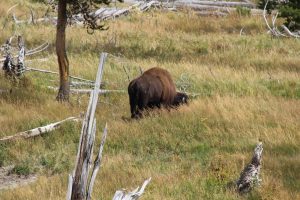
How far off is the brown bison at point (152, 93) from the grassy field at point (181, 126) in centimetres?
44

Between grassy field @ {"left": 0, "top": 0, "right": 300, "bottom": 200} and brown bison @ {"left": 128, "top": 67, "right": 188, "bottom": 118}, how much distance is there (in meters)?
0.44

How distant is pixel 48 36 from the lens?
24.3 m

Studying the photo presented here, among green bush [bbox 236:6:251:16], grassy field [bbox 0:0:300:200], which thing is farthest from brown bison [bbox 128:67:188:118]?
green bush [bbox 236:6:251:16]

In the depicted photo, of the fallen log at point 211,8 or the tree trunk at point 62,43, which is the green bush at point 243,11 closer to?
the fallen log at point 211,8

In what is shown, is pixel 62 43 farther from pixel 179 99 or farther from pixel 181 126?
pixel 181 126

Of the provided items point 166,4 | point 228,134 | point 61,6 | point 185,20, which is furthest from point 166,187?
point 166,4

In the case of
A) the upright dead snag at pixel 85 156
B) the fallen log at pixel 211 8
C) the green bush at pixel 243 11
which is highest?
the upright dead snag at pixel 85 156

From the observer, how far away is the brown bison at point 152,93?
40.6ft

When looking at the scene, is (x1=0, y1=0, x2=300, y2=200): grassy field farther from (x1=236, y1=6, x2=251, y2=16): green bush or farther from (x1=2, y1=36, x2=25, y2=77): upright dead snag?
(x1=236, y1=6, x2=251, y2=16): green bush

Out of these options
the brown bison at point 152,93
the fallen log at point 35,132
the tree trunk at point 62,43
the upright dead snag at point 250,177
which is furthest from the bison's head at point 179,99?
the upright dead snag at point 250,177

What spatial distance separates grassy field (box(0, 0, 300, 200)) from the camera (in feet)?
27.6

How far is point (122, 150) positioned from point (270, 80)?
699 cm

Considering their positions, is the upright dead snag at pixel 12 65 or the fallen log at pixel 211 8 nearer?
the upright dead snag at pixel 12 65

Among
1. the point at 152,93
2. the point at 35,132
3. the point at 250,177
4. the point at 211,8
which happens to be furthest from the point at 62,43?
the point at 211,8
